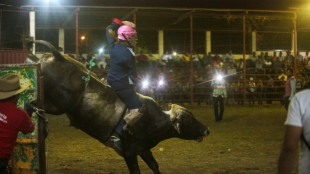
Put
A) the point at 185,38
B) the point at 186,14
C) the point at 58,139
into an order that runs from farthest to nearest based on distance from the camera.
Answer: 1. the point at 185,38
2. the point at 186,14
3. the point at 58,139

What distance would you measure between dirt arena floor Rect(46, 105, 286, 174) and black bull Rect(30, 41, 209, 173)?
1.43 metres

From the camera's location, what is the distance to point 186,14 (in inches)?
732

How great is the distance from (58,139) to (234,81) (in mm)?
11524

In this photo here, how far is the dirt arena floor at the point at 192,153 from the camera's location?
6547 millimetres

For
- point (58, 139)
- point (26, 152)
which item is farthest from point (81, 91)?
point (58, 139)

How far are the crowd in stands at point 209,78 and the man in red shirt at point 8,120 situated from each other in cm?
1360

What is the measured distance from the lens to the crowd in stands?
18.3 meters

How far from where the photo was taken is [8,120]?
11.7 feet

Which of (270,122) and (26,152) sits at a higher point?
(26,152)

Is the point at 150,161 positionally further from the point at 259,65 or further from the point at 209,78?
the point at 259,65

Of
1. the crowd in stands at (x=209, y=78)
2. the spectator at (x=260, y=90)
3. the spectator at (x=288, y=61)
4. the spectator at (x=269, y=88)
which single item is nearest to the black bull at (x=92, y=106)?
the crowd in stands at (x=209, y=78)

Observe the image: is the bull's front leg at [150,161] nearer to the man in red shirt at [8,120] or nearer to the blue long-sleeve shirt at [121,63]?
the blue long-sleeve shirt at [121,63]

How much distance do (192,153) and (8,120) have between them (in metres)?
4.91

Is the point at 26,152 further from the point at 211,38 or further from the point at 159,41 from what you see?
the point at 211,38
